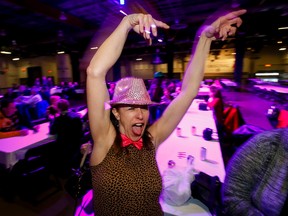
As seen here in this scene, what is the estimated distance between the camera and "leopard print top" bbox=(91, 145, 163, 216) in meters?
1.10

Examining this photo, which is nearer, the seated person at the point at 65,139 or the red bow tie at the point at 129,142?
the red bow tie at the point at 129,142

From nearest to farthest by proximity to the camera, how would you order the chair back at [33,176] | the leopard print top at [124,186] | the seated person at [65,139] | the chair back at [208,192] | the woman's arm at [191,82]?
the leopard print top at [124,186] < the woman's arm at [191,82] < the chair back at [208,192] < the chair back at [33,176] < the seated person at [65,139]

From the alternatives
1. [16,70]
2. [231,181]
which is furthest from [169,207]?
[16,70]

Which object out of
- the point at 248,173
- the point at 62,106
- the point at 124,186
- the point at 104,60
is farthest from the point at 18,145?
the point at 248,173

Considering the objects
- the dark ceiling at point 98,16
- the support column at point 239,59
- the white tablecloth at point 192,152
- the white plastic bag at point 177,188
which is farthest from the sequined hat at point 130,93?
the support column at point 239,59

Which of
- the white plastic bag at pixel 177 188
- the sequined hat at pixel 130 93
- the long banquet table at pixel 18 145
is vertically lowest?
the long banquet table at pixel 18 145

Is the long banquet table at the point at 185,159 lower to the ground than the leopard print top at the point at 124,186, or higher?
lower

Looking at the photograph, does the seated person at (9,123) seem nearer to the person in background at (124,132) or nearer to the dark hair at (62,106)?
the dark hair at (62,106)

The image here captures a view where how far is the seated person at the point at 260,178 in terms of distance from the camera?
965mm

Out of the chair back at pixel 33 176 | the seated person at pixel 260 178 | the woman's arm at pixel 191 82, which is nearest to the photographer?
the seated person at pixel 260 178

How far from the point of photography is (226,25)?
3.98 ft

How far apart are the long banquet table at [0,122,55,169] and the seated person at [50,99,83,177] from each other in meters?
0.24

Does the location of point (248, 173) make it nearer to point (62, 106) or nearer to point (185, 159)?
point (185, 159)

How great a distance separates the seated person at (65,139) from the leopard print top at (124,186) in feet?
9.15
